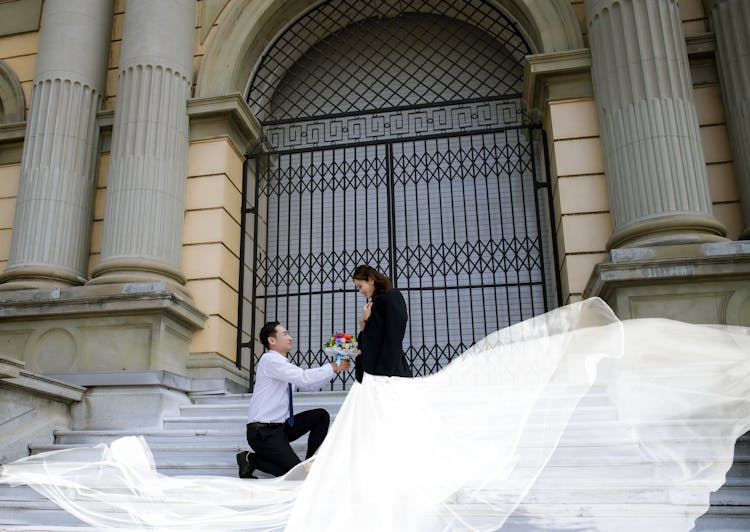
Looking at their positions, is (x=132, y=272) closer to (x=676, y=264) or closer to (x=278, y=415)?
(x=278, y=415)

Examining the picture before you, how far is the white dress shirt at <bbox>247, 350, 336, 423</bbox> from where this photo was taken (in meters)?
5.91

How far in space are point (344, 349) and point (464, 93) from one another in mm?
7675

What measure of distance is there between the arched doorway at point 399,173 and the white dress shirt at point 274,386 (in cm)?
427

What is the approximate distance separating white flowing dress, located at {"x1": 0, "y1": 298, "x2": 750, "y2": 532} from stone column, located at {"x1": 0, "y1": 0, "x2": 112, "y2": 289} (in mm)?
5298

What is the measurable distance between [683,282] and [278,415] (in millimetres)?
4545

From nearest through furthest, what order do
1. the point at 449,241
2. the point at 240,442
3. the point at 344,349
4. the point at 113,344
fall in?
the point at 344,349, the point at 240,442, the point at 113,344, the point at 449,241

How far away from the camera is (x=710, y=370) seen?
4.18 meters

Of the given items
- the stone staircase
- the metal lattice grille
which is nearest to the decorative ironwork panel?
the metal lattice grille

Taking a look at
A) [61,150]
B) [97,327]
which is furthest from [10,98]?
[97,327]

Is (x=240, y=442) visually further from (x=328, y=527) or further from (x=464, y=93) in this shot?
(x=464, y=93)

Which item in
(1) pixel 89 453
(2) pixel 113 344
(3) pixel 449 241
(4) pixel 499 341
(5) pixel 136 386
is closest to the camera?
(4) pixel 499 341

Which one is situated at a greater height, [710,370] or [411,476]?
[710,370]

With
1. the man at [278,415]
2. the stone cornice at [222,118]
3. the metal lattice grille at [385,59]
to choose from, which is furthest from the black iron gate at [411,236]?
the man at [278,415]

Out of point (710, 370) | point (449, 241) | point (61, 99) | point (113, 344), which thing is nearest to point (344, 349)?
point (710, 370)
